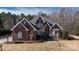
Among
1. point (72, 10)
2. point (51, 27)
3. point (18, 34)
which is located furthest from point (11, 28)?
point (72, 10)

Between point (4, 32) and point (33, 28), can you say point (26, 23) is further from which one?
point (4, 32)

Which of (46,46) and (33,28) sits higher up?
(33,28)

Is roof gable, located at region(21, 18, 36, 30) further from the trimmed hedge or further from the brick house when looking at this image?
the trimmed hedge

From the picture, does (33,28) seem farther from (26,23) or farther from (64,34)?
(64,34)

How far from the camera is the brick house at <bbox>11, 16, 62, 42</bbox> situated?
3.92 m

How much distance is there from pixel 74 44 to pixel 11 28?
2.74 feet

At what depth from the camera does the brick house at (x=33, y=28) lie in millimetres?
3918

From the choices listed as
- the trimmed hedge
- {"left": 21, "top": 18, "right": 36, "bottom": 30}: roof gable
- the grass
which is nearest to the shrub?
the grass

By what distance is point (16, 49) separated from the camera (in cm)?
395

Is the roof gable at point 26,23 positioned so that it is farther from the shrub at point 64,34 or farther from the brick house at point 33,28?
the shrub at point 64,34

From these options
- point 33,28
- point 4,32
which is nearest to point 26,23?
point 33,28

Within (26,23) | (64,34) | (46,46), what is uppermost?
(26,23)

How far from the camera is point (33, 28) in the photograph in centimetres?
394

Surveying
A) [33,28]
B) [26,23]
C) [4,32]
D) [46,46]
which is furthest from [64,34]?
[4,32]
